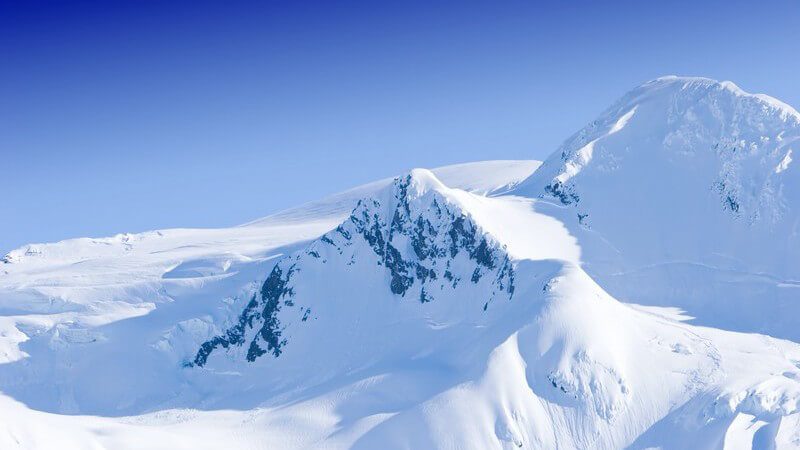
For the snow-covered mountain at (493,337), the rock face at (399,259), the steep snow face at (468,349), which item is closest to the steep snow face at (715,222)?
the snow-covered mountain at (493,337)

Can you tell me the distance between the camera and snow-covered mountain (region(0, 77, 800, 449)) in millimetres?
143500

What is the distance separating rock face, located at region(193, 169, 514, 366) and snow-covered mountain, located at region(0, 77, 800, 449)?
449 mm

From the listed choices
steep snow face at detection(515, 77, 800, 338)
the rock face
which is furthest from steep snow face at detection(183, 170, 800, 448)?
steep snow face at detection(515, 77, 800, 338)

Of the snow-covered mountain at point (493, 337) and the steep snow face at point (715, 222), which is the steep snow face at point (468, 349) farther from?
the steep snow face at point (715, 222)

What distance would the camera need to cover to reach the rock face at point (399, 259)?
175 meters

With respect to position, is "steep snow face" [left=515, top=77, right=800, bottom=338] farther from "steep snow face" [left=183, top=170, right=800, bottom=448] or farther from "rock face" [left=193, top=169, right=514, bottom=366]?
"rock face" [left=193, top=169, right=514, bottom=366]

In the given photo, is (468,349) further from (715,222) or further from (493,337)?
(715,222)

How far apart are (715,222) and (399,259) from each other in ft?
233

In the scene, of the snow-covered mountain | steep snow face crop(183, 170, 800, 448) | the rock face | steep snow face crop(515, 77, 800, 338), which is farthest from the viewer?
steep snow face crop(515, 77, 800, 338)

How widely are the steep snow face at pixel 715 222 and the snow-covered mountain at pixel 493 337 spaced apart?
43 centimetres

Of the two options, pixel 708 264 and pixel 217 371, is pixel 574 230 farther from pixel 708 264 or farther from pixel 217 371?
pixel 217 371

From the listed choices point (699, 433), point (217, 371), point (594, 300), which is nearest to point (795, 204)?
point (594, 300)

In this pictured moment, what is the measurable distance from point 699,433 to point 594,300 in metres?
30.6

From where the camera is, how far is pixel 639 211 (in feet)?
644
